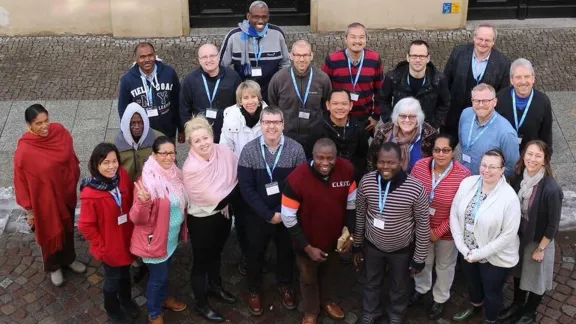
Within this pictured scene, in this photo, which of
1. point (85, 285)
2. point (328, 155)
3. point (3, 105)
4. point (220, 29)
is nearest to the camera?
point (328, 155)

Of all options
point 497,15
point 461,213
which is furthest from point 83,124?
point 497,15

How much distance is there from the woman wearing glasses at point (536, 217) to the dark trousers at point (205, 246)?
233cm

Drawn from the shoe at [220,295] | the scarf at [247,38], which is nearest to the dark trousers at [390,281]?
the shoe at [220,295]

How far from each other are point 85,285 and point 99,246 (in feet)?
3.56

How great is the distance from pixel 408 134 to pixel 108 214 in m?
2.49

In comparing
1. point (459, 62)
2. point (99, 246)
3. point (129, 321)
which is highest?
point (459, 62)

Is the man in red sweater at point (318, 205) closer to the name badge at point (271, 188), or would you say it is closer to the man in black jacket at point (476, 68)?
the name badge at point (271, 188)

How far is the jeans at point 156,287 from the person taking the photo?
18.3 feet

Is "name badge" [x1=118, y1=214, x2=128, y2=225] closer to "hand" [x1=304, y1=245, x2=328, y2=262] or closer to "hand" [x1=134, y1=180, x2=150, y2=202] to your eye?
Result: "hand" [x1=134, y1=180, x2=150, y2=202]

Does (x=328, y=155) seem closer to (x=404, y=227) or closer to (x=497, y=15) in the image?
(x=404, y=227)

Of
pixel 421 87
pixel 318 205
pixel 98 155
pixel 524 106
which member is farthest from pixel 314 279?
pixel 524 106

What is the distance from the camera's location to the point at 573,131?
871 cm

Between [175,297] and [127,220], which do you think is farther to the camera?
[175,297]

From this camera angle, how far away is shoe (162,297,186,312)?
5.98 meters
